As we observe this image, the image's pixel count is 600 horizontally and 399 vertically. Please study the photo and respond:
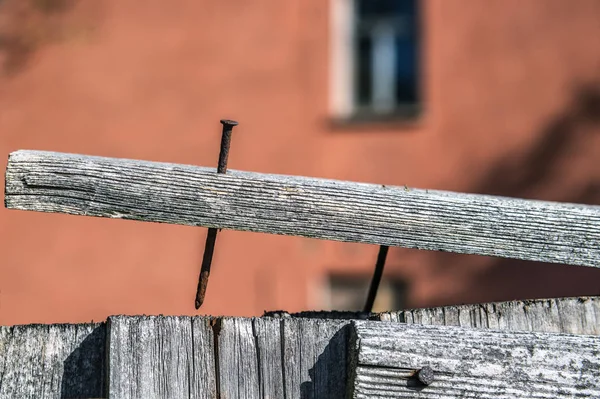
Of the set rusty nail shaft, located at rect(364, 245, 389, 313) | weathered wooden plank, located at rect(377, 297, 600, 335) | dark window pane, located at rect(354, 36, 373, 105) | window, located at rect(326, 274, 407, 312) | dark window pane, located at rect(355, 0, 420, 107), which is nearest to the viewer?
weathered wooden plank, located at rect(377, 297, 600, 335)

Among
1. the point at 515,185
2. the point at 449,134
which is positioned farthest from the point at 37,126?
the point at 515,185

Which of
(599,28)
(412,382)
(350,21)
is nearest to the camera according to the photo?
(412,382)

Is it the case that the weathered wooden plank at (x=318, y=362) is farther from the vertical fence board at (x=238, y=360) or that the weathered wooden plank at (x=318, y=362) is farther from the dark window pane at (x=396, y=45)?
the dark window pane at (x=396, y=45)

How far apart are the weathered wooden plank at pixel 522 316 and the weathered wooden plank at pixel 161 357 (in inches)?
11.7

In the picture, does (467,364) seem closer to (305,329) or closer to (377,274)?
(305,329)

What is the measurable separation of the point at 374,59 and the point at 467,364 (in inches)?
279

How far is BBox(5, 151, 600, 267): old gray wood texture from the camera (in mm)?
1287

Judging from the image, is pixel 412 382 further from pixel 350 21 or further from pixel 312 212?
pixel 350 21

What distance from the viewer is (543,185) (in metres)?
7.59

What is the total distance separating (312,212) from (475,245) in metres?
0.26

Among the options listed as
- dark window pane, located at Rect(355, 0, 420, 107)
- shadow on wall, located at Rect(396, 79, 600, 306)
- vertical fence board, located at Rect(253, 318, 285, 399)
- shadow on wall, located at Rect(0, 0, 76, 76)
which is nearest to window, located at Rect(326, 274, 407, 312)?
shadow on wall, located at Rect(396, 79, 600, 306)

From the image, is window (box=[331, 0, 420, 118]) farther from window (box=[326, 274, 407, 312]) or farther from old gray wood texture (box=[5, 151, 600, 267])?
old gray wood texture (box=[5, 151, 600, 267])

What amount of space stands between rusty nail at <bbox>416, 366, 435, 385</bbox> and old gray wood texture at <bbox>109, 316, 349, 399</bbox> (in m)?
0.13

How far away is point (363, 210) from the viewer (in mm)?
1337
